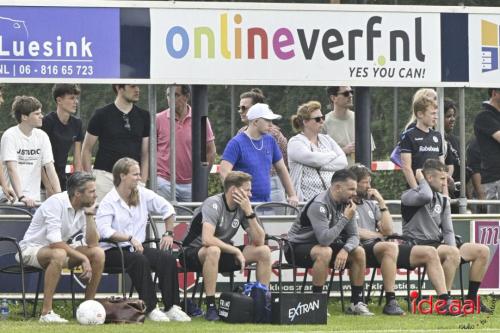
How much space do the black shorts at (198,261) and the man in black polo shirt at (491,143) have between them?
3.77m

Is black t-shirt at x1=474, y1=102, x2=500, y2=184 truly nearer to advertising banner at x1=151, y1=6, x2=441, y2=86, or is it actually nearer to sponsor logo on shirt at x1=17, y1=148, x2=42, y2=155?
advertising banner at x1=151, y1=6, x2=441, y2=86

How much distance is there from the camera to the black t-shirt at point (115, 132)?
14.8 m

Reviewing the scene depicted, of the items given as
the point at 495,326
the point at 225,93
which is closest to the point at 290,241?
the point at 495,326

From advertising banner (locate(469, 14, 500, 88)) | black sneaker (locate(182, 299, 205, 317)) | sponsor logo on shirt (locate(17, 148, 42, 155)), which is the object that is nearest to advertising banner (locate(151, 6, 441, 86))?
advertising banner (locate(469, 14, 500, 88))

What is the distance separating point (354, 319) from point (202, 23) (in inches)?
133

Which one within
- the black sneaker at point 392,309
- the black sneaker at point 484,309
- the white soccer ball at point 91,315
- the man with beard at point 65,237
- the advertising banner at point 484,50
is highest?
the advertising banner at point 484,50

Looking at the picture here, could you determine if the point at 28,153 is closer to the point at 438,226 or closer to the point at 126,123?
the point at 126,123

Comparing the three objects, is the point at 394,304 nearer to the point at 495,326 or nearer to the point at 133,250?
the point at 495,326

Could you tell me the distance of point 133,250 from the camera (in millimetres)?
13531

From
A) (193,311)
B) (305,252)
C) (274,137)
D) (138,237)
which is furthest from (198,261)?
(274,137)

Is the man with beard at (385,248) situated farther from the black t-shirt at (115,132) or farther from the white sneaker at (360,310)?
the black t-shirt at (115,132)

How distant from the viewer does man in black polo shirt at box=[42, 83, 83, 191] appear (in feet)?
49.2

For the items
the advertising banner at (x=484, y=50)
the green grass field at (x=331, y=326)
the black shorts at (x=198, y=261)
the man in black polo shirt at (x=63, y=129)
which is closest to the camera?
the green grass field at (x=331, y=326)

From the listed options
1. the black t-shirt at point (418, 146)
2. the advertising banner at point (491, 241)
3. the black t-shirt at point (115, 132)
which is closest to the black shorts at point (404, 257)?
the black t-shirt at point (418, 146)
